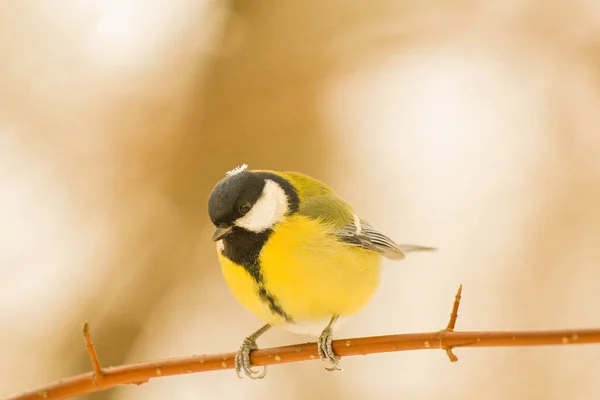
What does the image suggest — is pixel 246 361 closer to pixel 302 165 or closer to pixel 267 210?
pixel 267 210

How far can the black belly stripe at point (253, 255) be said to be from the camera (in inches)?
60.9

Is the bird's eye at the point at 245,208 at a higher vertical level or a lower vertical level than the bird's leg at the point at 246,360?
higher

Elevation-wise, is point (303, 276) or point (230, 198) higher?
point (230, 198)

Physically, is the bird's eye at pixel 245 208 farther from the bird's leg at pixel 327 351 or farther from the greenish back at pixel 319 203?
the bird's leg at pixel 327 351

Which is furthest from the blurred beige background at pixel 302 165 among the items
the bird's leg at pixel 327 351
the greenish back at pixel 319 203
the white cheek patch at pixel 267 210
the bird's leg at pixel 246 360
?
the bird's leg at pixel 327 351

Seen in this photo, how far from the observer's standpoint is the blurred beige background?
2.53 m

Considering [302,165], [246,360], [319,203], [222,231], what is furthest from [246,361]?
[302,165]

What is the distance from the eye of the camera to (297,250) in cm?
155

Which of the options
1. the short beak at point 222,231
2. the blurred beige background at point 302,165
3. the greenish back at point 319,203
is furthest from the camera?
the blurred beige background at point 302,165

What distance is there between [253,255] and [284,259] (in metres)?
0.08

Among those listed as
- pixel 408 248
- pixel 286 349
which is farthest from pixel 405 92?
pixel 286 349

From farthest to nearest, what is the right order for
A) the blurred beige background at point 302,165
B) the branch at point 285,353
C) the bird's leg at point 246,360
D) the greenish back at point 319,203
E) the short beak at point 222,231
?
the blurred beige background at point 302,165 → the greenish back at point 319,203 → the bird's leg at point 246,360 → the short beak at point 222,231 → the branch at point 285,353

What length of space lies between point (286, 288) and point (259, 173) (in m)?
0.33

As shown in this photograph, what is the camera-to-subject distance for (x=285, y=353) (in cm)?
135
